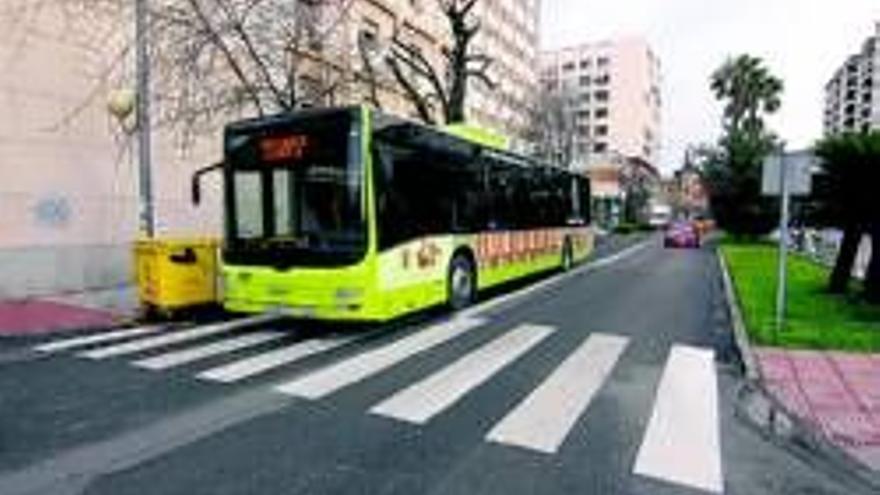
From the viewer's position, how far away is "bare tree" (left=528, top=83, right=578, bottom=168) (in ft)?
197

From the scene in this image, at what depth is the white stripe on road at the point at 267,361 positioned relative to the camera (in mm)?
8992

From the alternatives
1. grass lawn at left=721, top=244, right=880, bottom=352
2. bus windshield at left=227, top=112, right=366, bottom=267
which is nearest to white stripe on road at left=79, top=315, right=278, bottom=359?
bus windshield at left=227, top=112, right=366, bottom=267

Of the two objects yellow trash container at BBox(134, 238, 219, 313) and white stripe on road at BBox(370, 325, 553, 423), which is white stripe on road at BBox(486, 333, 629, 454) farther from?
yellow trash container at BBox(134, 238, 219, 313)

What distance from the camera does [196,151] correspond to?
21.4m

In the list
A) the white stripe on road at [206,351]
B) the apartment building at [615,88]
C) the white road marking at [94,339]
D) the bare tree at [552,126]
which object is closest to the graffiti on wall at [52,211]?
the white road marking at [94,339]

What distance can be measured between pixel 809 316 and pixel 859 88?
433ft

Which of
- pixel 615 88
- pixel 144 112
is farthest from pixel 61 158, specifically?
pixel 615 88

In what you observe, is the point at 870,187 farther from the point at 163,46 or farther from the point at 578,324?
the point at 163,46

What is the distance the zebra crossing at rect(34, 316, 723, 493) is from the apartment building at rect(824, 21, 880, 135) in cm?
11361

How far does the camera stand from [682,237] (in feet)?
164

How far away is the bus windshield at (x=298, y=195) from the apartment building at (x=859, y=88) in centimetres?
11372

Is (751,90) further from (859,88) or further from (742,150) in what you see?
(859,88)

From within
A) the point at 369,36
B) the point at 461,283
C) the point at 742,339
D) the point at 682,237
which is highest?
the point at 369,36

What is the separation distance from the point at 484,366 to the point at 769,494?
4.27 meters
